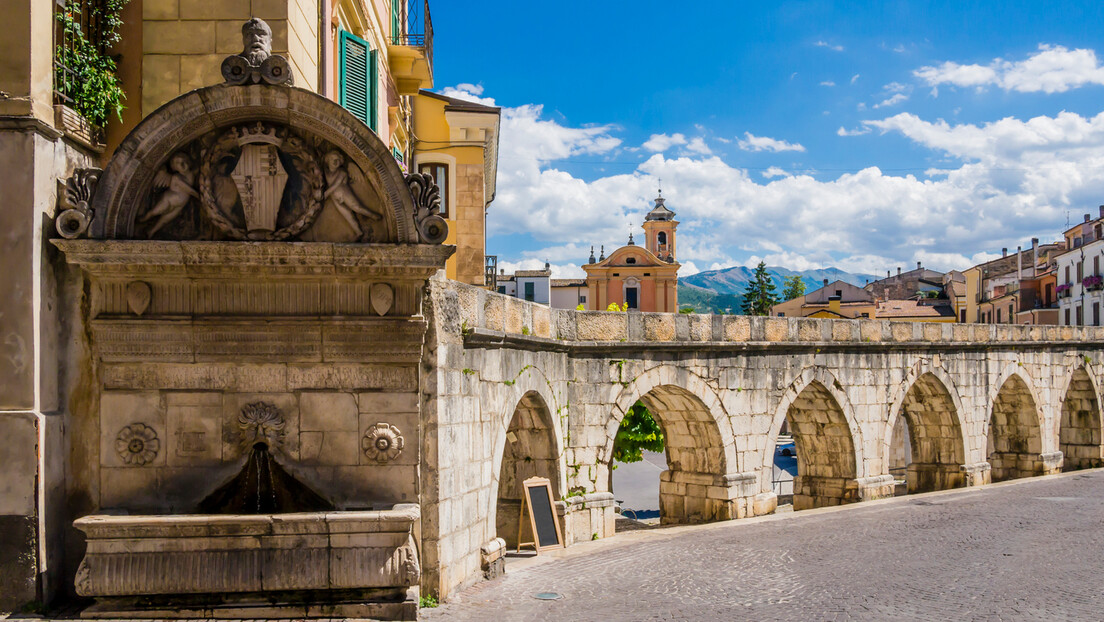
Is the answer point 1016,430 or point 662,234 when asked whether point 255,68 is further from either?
point 662,234

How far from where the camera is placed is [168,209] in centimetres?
694

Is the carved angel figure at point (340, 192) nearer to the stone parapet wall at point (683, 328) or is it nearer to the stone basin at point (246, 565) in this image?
the stone parapet wall at point (683, 328)

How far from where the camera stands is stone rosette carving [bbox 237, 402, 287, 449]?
7098 millimetres

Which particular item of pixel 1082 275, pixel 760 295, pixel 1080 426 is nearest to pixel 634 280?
pixel 760 295

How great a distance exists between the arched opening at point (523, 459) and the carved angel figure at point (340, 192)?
4.89 m

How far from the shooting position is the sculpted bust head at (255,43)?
6.79m

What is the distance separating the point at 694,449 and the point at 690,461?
0.72 ft

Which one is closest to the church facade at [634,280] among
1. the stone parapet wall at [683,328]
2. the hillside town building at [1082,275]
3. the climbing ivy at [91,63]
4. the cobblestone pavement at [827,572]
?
the hillside town building at [1082,275]

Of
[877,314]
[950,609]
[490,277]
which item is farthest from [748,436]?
[877,314]

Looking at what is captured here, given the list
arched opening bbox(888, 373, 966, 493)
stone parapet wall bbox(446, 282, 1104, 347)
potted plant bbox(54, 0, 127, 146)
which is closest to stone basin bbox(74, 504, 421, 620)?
stone parapet wall bbox(446, 282, 1104, 347)

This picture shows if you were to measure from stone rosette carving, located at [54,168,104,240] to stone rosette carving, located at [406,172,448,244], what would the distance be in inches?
88.4

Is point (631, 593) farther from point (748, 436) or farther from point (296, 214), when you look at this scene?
point (748, 436)

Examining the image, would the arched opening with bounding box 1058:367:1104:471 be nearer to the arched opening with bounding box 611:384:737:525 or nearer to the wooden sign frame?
the arched opening with bounding box 611:384:737:525

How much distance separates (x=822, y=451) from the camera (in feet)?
55.7
